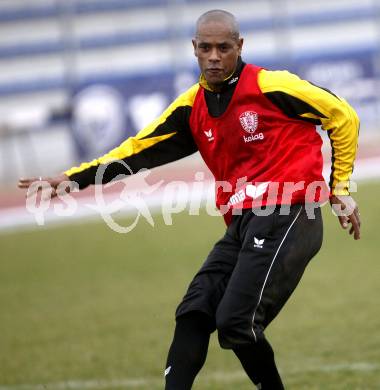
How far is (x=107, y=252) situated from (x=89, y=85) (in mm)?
8324

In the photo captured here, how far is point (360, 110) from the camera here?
21031mm

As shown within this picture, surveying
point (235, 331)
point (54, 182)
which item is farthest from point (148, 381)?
point (235, 331)

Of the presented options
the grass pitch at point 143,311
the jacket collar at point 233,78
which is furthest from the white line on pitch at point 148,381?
the jacket collar at point 233,78

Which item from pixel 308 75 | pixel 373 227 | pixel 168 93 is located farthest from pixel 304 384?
pixel 308 75

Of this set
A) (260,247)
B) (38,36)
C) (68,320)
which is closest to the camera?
(260,247)

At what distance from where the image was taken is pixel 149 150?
5488mm

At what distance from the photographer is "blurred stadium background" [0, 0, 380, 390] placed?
11.1m

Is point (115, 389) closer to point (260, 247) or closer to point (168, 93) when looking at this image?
point (260, 247)

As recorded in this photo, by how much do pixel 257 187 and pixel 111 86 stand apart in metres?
15.6

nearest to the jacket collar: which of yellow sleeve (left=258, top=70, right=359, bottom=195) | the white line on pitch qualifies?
yellow sleeve (left=258, top=70, right=359, bottom=195)

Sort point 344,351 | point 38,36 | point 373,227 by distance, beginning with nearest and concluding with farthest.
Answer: point 344,351 → point 373,227 → point 38,36

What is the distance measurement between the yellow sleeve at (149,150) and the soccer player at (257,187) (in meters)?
0.20

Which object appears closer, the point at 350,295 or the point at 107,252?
the point at 350,295

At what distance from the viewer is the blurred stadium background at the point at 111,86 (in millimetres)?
11102
